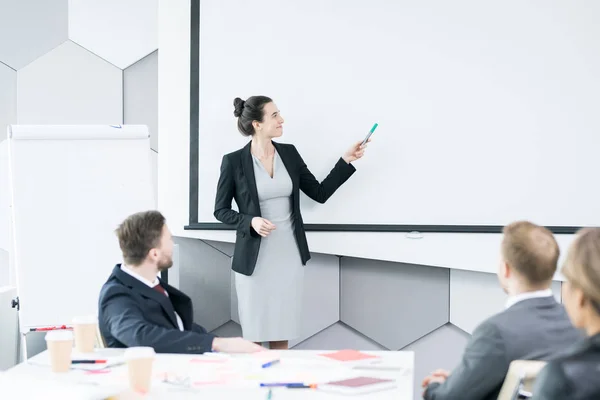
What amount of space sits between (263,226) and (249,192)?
0.23 meters

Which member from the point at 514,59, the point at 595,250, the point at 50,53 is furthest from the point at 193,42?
the point at 595,250

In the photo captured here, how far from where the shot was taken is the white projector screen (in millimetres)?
3424

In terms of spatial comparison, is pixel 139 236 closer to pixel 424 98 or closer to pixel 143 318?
pixel 143 318

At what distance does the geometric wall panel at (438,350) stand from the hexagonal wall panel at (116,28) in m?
2.11

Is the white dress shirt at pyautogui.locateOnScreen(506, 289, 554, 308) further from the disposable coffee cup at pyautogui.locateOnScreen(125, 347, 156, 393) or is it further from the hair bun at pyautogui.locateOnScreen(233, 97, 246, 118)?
the hair bun at pyautogui.locateOnScreen(233, 97, 246, 118)

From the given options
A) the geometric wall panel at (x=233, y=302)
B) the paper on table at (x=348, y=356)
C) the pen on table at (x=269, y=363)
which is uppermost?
the pen on table at (x=269, y=363)

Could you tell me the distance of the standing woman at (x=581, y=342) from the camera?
49.7 inches

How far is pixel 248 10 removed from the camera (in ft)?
13.0

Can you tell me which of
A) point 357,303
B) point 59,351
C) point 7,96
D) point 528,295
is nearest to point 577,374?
point 528,295

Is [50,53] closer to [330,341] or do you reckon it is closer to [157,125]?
[157,125]

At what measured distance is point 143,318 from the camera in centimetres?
233

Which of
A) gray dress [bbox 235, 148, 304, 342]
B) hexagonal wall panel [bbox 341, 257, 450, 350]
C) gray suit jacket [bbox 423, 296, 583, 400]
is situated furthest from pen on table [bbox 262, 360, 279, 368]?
hexagonal wall panel [bbox 341, 257, 450, 350]

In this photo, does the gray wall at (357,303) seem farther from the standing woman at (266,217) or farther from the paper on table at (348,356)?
the paper on table at (348,356)

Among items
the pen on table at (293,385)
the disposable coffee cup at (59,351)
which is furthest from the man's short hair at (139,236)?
the pen on table at (293,385)
